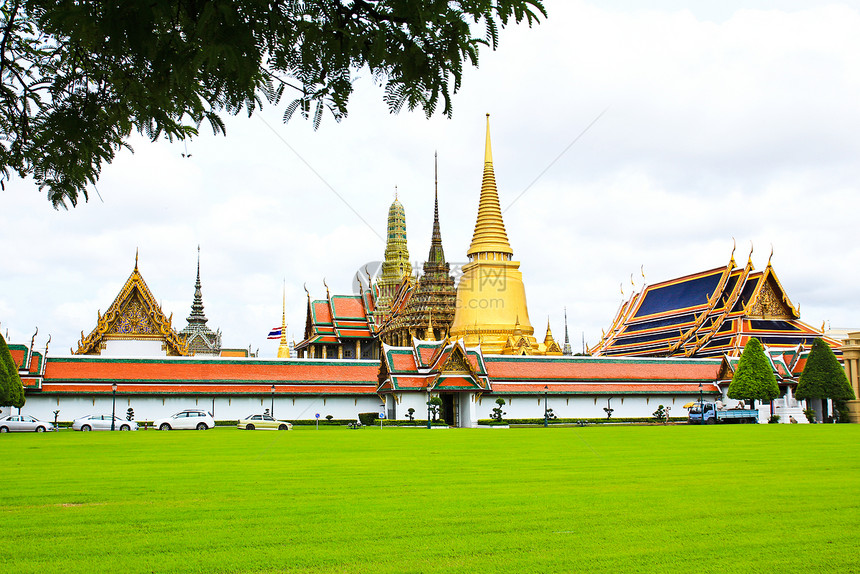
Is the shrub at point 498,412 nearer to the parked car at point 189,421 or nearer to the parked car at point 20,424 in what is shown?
the parked car at point 189,421

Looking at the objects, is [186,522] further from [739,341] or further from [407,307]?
[407,307]

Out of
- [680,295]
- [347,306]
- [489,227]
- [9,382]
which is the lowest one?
[9,382]

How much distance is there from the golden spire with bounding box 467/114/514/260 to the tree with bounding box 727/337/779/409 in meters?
19.7

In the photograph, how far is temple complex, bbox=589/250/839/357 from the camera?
159ft

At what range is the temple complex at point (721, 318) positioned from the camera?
159ft

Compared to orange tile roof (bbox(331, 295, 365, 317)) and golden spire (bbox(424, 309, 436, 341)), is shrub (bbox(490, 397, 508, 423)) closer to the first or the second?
golden spire (bbox(424, 309, 436, 341))

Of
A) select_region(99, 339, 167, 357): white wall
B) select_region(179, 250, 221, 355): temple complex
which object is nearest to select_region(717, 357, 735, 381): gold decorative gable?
select_region(99, 339, 167, 357): white wall

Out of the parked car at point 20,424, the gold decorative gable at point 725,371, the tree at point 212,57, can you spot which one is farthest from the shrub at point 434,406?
the tree at point 212,57

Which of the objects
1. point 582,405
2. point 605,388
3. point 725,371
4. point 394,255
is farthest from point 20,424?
point 394,255

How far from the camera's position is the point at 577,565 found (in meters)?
5.16

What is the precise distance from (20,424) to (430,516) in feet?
92.5

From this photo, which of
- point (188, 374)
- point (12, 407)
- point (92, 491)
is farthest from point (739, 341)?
point (92, 491)

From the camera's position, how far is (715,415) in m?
37.2

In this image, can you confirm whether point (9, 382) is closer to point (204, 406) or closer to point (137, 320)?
point (204, 406)
